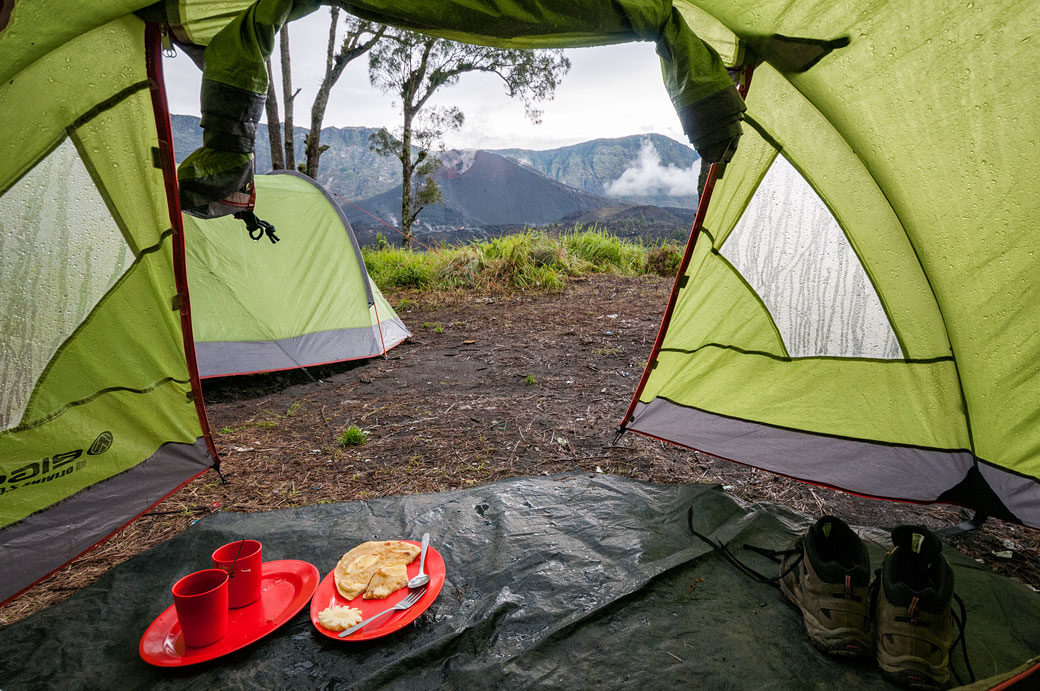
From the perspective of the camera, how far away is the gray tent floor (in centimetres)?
144

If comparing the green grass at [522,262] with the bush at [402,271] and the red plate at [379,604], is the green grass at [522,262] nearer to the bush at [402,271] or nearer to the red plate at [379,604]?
the bush at [402,271]

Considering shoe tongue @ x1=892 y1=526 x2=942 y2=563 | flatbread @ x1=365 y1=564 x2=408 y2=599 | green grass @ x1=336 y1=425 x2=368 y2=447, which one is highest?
shoe tongue @ x1=892 y1=526 x2=942 y2=563

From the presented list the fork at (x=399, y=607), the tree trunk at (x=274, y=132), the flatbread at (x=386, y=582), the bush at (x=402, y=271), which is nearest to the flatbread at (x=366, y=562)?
the flatbread at (x=386, y=582)

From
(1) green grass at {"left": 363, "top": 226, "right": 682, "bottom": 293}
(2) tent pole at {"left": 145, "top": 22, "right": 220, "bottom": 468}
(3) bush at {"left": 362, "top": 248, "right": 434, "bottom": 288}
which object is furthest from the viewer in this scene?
(3) bush at {"left": 362, "top": 248, "right": 434, "bottom": 288}

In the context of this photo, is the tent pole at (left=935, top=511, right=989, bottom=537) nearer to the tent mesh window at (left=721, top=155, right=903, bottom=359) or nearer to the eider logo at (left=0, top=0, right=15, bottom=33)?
the tent mesh window at (left=721, top=155, right=903, bottom=359)

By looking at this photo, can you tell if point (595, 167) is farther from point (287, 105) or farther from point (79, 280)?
point (79, 280)

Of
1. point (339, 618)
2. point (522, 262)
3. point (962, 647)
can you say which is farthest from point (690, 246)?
point (522, 262)

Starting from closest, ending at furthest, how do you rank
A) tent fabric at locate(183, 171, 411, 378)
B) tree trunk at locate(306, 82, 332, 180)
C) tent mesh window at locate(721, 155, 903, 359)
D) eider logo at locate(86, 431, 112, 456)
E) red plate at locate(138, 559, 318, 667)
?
red plate at locate(138, 559, 318, 667) < eider logo at locate(86, 431, 112, 456) < tent mesh window at locate(721, 155, 903, 359) < tent fabric at locate(183, 171, 411, 378) < tree trunk at locate(306, 82, 332, 180)

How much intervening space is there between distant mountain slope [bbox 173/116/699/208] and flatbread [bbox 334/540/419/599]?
132 ft

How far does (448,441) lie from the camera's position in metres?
3.12

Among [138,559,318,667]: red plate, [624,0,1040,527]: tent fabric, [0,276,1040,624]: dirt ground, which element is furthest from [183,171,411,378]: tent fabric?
[624,0,1040,527]: tent fabric

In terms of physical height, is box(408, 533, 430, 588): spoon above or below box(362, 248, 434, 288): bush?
below

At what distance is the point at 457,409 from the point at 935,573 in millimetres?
2795

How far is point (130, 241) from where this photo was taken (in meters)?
2.04
